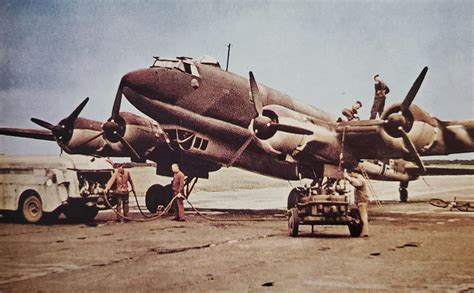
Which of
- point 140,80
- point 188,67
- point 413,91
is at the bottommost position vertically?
point 413,91

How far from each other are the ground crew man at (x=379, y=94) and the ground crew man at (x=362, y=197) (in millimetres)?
2357

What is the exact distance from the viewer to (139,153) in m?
20.1

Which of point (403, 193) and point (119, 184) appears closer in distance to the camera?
point (119, 184)

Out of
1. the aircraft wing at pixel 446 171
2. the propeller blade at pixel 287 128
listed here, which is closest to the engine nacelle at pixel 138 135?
the propeller blade at pixel 287 128

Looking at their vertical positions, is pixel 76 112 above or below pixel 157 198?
above

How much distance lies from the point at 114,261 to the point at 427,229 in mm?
8646

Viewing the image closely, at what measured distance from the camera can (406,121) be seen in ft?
52.4

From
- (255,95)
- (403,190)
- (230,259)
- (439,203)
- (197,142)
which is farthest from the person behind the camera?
(403,190)

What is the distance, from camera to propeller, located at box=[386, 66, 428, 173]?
1548cm

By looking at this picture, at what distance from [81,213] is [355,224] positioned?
27.3 ft

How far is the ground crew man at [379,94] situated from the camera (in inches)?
667

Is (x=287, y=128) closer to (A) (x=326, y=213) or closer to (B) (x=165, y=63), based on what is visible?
(A) (x=326, y=213)

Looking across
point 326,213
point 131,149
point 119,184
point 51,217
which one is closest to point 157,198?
point 131,149

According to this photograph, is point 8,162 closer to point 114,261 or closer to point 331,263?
point 114,261
